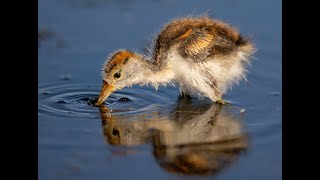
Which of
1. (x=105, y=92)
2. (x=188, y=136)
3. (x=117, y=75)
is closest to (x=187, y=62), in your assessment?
(x=117, y=75)

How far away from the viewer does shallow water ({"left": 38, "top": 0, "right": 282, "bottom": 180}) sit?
5949 millimetres

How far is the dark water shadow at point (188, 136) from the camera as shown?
600cm

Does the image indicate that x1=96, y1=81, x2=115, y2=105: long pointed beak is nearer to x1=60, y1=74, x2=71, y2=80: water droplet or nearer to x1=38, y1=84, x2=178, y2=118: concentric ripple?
x1=38, y1=84, x2=178, y2=118: concentric ripple

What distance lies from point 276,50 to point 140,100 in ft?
7.76

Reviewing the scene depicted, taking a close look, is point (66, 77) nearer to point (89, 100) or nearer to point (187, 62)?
point (89, 100)

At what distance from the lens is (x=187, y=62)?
24.8 ft

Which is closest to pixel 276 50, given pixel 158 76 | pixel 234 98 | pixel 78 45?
pixel 234 98

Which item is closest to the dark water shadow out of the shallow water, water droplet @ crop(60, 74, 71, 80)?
the shallow water

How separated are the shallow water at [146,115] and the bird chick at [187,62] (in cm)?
22

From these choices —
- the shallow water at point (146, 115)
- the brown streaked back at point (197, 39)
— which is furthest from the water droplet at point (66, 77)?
the brown streaked back at point (197, 39)

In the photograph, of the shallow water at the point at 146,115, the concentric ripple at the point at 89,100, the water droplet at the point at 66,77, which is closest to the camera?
the shallow water at the point at 146,115

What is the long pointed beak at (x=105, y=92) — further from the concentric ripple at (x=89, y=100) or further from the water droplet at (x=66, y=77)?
the water droplet at (x=66, y=77)

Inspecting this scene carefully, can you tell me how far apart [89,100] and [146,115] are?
2.73ft

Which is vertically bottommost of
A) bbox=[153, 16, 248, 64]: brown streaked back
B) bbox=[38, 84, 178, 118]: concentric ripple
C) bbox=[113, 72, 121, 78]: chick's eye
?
bbox=[38, 84, 178, 118]: concentric ripple
